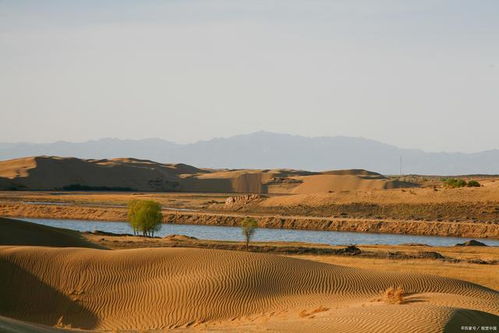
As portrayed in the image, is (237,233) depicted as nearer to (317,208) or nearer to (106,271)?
(317,208)

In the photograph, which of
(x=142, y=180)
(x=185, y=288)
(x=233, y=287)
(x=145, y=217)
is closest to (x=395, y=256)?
(x=233, y=287)

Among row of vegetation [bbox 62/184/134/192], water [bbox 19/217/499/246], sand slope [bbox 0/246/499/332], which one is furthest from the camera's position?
row of vegetation [bbox 62/184/134/192]

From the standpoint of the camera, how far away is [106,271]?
1096 inches

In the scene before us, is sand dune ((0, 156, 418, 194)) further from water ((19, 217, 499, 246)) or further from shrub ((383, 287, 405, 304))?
shrub ((383, 287, 405, 304))

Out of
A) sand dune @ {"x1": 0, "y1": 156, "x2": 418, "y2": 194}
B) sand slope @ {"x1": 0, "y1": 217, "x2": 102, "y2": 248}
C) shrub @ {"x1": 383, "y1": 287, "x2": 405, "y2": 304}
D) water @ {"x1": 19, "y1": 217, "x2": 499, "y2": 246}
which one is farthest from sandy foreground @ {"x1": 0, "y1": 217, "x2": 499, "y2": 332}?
sand dune @ {"x1": 0, "y1": 156, "x2": 418, "y2": 194}

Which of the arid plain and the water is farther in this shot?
the water

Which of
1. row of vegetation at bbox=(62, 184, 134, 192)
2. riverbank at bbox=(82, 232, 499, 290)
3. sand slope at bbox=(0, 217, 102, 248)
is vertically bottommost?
riverbank at bbox=(82, 232, 499, 290)

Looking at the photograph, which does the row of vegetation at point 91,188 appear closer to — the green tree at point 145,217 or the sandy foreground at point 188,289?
the green tree at point 145,217

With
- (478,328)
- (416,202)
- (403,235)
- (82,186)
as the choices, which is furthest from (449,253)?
(82,186)

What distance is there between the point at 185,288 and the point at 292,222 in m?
50.7

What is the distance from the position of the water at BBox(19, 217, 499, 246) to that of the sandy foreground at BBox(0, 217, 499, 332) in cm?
3058

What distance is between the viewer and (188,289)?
26.3 metres

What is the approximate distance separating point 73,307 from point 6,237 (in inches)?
409

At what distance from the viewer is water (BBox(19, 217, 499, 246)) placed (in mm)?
61531
